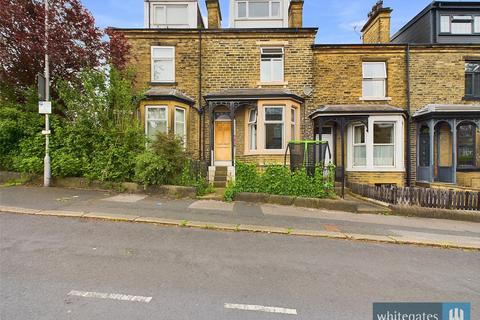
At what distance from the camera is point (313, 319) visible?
123 inches

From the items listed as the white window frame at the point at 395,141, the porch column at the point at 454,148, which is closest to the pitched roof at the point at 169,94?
the white window frame at the point at 395,141

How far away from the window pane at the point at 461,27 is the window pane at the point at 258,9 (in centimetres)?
969

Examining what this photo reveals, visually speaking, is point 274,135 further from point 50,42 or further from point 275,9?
point 50,42

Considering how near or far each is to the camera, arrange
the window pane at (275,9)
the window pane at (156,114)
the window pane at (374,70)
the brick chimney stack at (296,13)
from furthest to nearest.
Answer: the window pane at (275,9) < the brick chimney stack at (296,13) < the window pane at (374,70) < the window pane at (156,114)

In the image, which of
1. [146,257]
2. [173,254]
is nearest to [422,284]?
[173,254]

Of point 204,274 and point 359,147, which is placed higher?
point 359,147

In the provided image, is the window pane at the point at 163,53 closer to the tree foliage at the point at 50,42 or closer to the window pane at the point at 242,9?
the tree foliage at the point at 50,42

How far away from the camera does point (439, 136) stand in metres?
14.3

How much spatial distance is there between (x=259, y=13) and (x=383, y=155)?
32.7 feet

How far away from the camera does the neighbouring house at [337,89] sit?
13.6 metres

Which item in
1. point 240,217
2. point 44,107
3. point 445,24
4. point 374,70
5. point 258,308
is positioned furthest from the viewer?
point 445,24

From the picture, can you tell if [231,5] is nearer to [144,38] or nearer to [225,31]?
[225,31]

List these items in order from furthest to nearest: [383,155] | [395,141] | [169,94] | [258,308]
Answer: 1. [383,155]
2. [395,141]
3. [169,94]
4. [258,308]

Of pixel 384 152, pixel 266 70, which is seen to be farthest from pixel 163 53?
pixel 384 152
